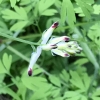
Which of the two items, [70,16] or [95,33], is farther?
[95,33]

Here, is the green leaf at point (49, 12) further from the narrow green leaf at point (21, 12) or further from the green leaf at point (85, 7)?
the green leaf at point (85, 7)

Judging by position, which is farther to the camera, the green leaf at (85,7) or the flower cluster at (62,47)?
the green leaf at (85,7)

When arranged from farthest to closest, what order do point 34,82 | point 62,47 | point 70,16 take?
1. point 34,82
2. point 70,16
3. point 62,47

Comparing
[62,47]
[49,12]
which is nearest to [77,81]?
[49,12]

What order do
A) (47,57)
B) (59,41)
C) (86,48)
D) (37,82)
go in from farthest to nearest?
(47,57) < (86,48) < (37,82) < (59,41)

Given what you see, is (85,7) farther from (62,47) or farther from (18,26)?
(18,26)

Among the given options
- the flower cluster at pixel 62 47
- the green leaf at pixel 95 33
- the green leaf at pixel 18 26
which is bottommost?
the green leaf at pixel 95 33

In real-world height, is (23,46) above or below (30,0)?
below

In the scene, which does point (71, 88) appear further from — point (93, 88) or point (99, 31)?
point (99, 31)

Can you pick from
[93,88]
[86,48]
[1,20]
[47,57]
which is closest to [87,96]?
[93,88]

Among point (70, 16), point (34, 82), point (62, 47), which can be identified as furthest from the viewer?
point (34, 82)

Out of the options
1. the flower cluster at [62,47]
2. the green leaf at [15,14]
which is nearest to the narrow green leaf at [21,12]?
the green leaf at [15,14]
